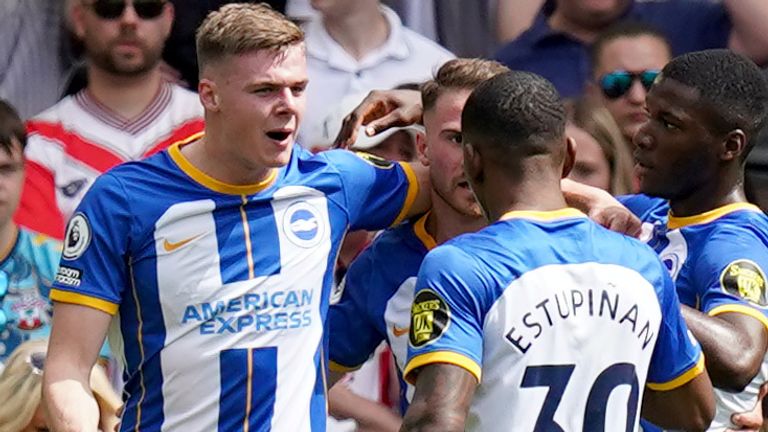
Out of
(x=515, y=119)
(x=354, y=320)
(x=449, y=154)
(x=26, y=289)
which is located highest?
(x=515, y=119)

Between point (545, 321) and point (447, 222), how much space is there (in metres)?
1.24

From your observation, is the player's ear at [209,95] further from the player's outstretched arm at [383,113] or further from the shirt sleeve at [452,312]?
the shirt sleeve at [452,312]

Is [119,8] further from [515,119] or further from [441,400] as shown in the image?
[441,400]

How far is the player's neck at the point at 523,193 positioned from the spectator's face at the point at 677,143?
898 mm

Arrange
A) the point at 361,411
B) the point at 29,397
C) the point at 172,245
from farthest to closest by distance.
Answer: the point at 361,411, the point at 29,397, the point at 172,245

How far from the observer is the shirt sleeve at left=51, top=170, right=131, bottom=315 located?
5.20m

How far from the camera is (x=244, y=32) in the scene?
17.5 ft

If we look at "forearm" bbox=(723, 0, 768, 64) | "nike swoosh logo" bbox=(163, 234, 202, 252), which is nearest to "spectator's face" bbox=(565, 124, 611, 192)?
"forearm" bbox=(723, 0, 768, 64)

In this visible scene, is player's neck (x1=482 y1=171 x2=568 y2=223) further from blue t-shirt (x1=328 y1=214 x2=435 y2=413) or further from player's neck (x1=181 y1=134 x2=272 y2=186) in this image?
blue t-shirt (x1=328 y1=214 x2=435 y2=413)

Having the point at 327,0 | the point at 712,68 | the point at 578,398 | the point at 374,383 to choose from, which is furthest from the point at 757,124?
the point at 327,0

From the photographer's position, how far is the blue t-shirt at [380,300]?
18.6 feet

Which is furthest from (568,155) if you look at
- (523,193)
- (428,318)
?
(428,318)

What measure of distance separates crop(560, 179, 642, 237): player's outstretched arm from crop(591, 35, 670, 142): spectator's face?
209 cm

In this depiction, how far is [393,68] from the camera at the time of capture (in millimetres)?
7637
